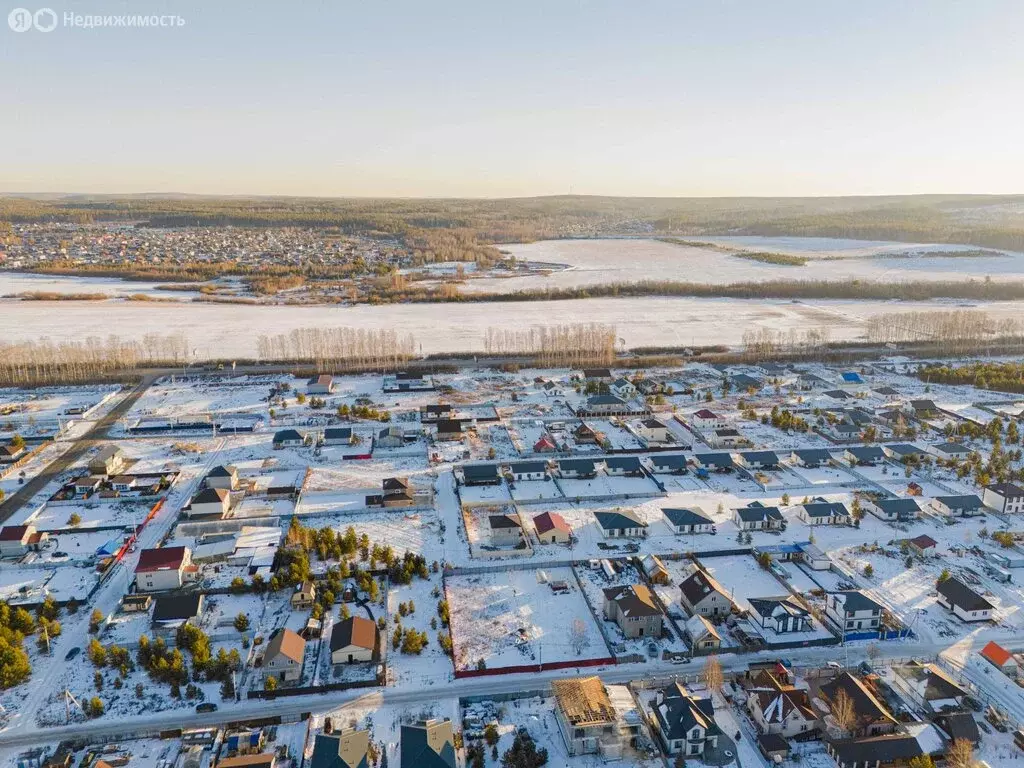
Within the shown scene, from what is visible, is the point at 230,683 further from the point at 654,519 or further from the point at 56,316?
the point at 56,316

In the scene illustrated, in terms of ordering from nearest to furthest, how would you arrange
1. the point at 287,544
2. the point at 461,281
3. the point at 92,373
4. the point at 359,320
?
the point at 287,544, the point at 92,373, the point at 359,320, the point at 461,281

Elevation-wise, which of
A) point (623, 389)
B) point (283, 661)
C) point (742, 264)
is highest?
point (742, 264)

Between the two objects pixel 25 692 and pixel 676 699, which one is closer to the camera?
pixel 676 699

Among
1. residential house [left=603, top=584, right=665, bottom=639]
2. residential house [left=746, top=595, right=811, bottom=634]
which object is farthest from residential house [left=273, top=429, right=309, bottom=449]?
residential house [left=746, top=595, right=811, bottom=634]

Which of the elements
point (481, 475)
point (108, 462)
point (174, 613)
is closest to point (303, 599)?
point (174, 613)

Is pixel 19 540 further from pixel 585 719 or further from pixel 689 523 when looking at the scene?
pixel 689 523

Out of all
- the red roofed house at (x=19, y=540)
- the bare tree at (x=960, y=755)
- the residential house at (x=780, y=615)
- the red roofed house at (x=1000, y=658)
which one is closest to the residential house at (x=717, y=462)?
the residential house at (x=780, y=615)

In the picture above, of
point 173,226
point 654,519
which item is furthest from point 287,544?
point 173,226

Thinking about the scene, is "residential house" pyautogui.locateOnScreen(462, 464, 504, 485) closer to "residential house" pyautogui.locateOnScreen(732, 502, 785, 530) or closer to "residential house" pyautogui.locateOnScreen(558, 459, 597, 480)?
"residential house" pyautogui.locateOnScreen(558, 459, 597, 480)
